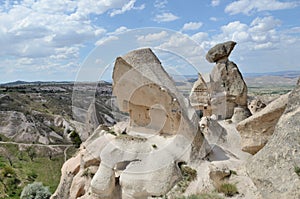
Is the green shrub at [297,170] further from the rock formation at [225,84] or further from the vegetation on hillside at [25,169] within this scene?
the vegetation on hillside at [25,169]

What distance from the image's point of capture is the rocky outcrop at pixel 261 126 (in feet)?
22.8

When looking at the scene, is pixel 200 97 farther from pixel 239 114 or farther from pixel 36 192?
pixel 36 192

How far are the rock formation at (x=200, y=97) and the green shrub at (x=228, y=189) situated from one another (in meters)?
6.83

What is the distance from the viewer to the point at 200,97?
44.4ft

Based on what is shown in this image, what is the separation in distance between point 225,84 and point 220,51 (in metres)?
1.29

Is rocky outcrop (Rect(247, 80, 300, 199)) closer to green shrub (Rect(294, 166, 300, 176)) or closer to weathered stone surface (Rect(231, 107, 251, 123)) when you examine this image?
green shrub (Rect(294, 166, 300, 176))

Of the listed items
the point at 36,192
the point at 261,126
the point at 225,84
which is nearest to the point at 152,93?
the point at 261,126

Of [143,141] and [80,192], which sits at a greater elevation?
[143,141]

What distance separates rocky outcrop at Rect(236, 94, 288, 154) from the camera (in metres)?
6.95

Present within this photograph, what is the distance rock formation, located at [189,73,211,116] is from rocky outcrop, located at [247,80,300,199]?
26.6ft

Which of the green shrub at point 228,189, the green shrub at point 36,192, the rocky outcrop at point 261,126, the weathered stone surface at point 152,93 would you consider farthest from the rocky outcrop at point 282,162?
the green shrub at point 36,192

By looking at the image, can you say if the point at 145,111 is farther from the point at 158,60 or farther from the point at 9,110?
the point at 9,110

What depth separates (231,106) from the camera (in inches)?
500

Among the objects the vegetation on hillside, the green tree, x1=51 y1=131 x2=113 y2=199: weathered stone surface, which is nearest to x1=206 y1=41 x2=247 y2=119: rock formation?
x1=51 y1=131 x2=113 y2=199: weathered stone surface
